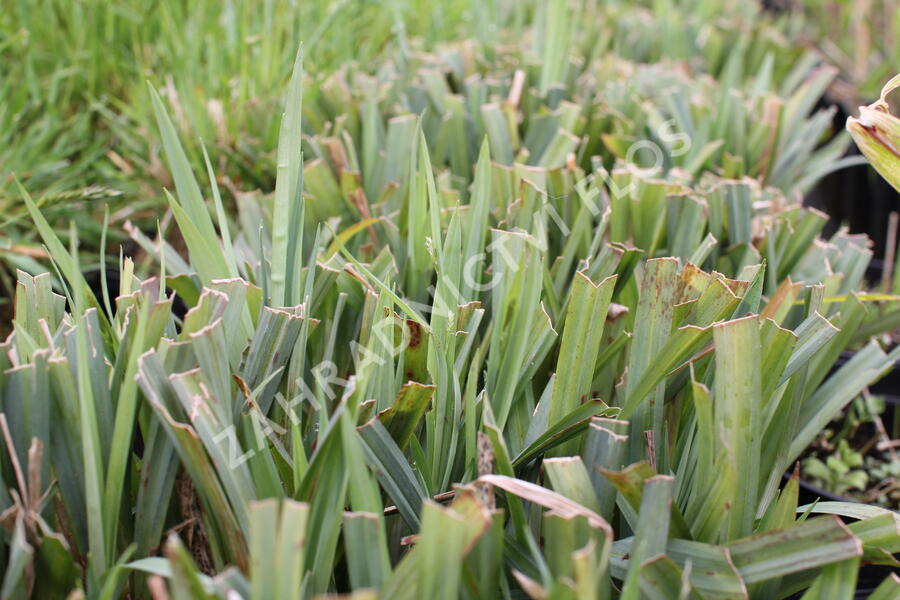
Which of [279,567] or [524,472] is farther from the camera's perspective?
[524,472]

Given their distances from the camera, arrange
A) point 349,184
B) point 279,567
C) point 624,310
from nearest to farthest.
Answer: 1. point 279,567
2. point 624,310
3. point 349,184

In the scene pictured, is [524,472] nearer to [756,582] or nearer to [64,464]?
[756,582]

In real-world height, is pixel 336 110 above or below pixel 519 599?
above

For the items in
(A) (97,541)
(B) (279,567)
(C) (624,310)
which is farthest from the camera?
(C) (624,310)

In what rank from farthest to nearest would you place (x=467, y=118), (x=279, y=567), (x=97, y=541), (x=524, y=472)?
(x=467, y=118) < (x=524, y=472) < (x=97, y=541) < (x=279, y=567)

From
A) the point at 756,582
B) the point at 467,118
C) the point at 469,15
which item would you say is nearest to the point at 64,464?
the point at 756,582

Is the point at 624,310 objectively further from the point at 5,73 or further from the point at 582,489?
the point at 5,73

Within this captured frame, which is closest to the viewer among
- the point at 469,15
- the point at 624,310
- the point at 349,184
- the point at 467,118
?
the point at 624,310

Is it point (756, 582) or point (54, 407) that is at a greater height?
point (54, 407)

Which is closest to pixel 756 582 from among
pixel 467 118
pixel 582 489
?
pixel 582 489
